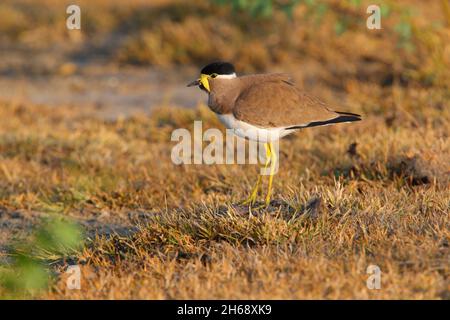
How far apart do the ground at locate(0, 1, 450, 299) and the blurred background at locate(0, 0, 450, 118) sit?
0.03 m

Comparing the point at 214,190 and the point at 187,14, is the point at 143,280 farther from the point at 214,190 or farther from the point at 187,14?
the point at 187,14

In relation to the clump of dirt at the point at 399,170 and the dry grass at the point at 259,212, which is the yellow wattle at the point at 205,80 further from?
the clump of dirt at the point at 399,170

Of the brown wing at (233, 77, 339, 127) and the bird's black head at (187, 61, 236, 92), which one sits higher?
the bird's black head at (187, 61, 236, 92)

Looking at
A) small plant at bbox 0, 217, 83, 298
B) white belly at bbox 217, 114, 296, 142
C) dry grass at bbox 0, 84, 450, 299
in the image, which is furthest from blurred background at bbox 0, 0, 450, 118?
small plant at bbox 0, 217, 83, 298

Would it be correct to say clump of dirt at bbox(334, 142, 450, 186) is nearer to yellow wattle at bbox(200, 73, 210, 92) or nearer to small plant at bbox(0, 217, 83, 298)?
yellow wattle at bbox(200, 73, 210, 92)

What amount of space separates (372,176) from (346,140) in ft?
3.60

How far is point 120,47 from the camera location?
11.9 meters

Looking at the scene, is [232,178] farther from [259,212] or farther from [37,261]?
[37,261]

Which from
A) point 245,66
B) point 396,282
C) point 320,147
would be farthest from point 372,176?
point 245,66

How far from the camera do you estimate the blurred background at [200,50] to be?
9.42 meters

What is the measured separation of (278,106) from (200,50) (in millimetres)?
6365

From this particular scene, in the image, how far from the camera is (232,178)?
20.4 feet

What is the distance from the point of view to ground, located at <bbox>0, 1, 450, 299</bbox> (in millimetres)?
4031
